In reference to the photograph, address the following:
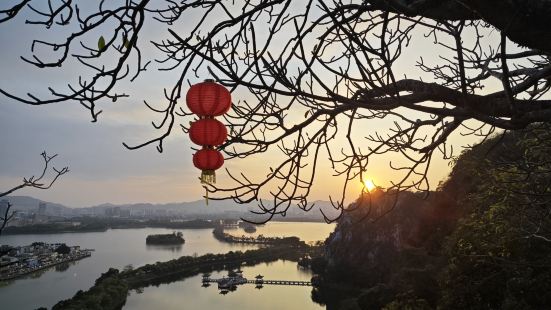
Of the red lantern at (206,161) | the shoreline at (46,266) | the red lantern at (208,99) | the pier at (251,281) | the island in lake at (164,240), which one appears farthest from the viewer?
the island in lake at (164,240)

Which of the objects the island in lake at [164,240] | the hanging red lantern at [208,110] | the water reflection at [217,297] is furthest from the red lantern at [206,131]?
the island in lake at [164,240]

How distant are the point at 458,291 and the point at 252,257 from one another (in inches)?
1161

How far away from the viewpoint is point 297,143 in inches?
78.3

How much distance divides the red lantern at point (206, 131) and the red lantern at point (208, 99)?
0.06 metres

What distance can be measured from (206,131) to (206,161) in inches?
8.1

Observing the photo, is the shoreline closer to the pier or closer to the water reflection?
the water reflection

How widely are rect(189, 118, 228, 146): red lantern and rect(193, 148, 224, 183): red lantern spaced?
97 mm

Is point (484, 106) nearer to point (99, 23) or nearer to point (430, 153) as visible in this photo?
point (430, 153)

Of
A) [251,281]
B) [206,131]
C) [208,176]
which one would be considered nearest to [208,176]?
[208,176]

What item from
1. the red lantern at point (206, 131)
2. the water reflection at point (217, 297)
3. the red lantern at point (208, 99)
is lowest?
the water reflection at point (217, 297)

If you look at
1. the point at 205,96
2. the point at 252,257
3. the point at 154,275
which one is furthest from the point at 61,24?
the point at 252,257

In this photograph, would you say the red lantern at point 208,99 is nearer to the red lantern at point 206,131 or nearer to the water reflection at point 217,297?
the red lantern at point 206,131

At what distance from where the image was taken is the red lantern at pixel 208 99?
231 cm

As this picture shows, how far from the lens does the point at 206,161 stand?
2.45 meters
